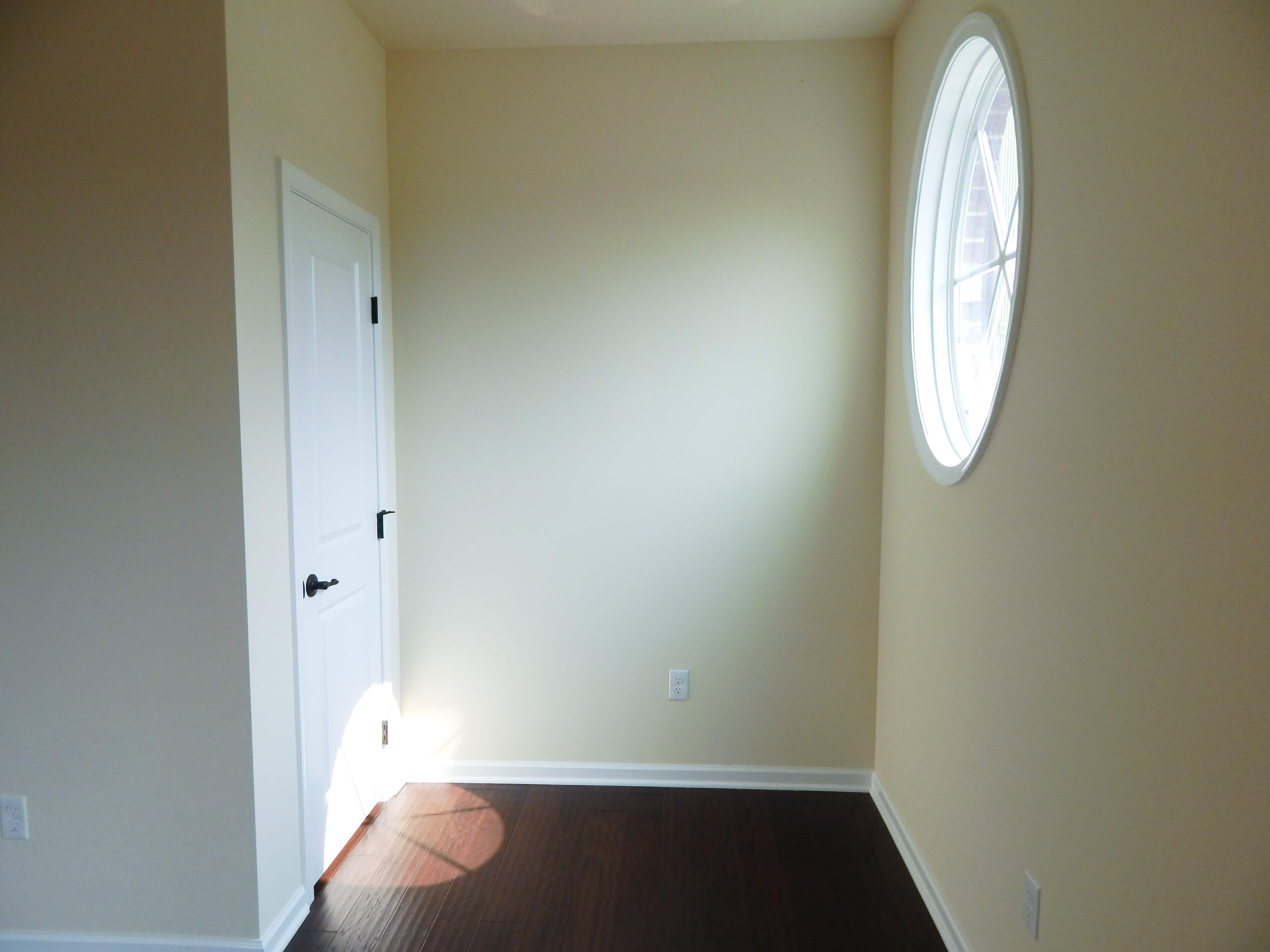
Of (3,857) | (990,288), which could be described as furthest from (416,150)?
(3,857)

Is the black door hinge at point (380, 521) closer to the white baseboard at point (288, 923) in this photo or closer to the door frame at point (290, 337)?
the door frame at point (290, 337)

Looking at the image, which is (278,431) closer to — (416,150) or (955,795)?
(416,150)

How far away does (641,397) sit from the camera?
9.57 feet

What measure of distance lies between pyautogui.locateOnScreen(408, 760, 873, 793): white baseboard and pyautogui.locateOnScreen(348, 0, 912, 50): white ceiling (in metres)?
2.62

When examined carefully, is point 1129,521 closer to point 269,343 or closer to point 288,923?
point 269,343

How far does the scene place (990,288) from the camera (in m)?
2.19

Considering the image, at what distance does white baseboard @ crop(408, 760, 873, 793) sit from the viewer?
298cm

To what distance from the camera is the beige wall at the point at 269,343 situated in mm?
1918

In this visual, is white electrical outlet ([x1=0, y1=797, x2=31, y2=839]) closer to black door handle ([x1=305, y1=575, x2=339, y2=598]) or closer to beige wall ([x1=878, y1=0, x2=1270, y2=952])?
black door handle ([x1=305, y1=575, x2=339, y2=598])

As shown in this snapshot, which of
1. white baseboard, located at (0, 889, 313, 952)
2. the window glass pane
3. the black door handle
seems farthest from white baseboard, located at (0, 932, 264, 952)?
the window glass pane

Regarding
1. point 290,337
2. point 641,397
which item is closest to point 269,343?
point 290,337

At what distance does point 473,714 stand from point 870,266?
2215mm

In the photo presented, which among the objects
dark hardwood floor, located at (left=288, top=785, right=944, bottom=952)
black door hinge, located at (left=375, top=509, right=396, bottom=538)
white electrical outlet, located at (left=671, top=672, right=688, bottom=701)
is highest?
black door hinge, located at (left=375, top=509, right=396, bottom=538)

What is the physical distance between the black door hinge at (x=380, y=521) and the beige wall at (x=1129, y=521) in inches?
74.8
